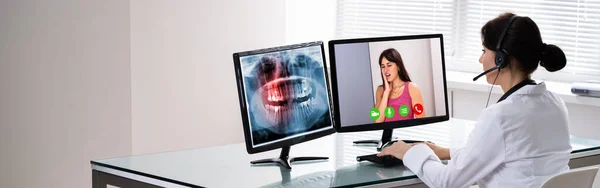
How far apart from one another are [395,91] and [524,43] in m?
0.65

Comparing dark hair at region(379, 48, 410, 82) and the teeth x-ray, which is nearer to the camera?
the teeth x-ray

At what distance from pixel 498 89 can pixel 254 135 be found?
2.08 metres

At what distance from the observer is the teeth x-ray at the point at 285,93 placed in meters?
2.78

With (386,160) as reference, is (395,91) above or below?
above

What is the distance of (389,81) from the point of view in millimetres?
3197

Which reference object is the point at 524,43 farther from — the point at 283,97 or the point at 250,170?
the point at 250,170

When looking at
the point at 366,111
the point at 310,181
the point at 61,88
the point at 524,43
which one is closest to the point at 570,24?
the point at 366,111

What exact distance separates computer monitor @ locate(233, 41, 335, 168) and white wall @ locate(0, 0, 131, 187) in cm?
149

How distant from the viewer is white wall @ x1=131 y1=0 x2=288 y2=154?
440 centimetres

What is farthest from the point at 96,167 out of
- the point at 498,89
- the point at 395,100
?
the point at 498,89

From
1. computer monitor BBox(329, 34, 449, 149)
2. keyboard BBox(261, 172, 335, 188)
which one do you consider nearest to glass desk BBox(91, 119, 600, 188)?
keyboard BBox(261, 172, 335, 188)

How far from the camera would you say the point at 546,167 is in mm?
2609

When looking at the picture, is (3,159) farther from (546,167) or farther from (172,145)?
(546,167)

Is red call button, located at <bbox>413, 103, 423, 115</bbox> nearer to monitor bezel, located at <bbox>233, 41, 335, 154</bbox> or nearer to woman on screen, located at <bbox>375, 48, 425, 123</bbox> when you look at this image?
woman on screen, located at <bbox>375, 48, 425, 123</bbox>
